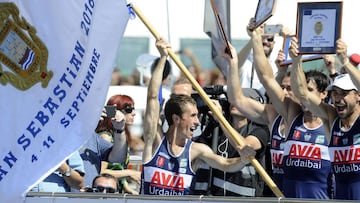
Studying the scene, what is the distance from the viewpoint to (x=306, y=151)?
26.3 feet

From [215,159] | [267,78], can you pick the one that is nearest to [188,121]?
[215,159]

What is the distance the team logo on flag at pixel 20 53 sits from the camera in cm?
626

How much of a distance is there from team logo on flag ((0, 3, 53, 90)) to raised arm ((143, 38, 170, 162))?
6.18 ft

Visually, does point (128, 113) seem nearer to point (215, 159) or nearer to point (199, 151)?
point (199, 151)

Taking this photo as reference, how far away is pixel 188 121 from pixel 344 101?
1.23 meters

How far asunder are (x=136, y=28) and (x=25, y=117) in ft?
23.8

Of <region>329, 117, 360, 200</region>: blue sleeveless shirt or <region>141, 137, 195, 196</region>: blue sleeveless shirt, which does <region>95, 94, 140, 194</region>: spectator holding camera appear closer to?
<region>141, 137, 195, 196</region>: blue sleeveless shirt

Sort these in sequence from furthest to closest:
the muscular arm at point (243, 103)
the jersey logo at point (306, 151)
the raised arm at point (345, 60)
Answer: the muscular arm at point (243, 103)
the jersey logo at point (306, 151)
the raised arm at point (345, 60)

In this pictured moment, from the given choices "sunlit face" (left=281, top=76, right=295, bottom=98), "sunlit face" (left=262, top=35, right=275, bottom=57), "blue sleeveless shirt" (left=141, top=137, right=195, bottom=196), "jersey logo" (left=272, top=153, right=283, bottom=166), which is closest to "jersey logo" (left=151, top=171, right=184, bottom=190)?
"blue sleeveless shirt" (left=141, top=137, right=195, bottom=196)

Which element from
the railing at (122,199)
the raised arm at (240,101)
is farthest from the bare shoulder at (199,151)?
the railing at (122,199)

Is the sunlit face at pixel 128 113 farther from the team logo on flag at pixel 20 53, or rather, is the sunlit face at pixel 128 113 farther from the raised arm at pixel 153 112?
the team logo on flag at pixel 20 53

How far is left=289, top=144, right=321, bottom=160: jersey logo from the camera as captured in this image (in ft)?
26.2

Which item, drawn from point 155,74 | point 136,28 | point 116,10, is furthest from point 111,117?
point 136,28

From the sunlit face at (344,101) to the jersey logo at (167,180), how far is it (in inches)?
50.2
